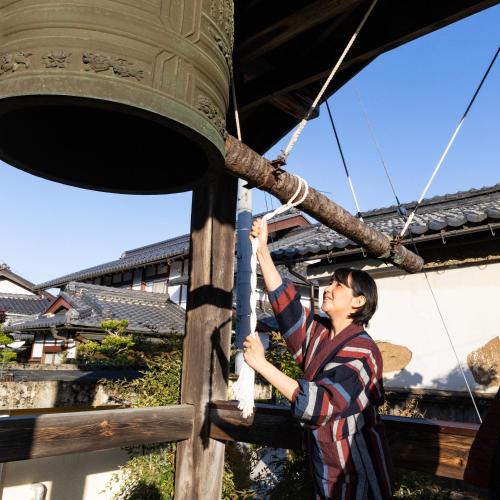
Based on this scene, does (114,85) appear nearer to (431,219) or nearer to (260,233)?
(260,233)

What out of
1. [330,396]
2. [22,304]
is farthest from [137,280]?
[330,396]

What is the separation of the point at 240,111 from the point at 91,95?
71.6 inches

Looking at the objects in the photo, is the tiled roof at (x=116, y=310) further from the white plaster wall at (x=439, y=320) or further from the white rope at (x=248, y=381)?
the white rope at (x=248, y=381)

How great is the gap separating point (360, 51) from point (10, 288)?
39568 mm

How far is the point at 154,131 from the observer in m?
1.86

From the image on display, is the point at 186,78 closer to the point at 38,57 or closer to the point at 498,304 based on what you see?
the point at 38,57

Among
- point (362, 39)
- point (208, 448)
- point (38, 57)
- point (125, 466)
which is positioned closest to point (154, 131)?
point (38, 57)

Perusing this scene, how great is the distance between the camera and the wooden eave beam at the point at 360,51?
211cm

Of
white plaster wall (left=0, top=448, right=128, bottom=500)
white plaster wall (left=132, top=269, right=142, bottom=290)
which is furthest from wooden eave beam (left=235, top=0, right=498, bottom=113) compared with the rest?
white plaster wall (left=132, top=269, right=142, bottom=290)

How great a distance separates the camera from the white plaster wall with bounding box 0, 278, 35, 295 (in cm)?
3597

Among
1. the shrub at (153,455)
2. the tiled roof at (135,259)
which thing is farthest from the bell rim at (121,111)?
the tiled roof at (135,259)

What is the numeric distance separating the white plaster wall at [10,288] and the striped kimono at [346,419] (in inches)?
1561

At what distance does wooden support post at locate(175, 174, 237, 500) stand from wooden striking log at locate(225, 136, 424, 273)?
0.91m

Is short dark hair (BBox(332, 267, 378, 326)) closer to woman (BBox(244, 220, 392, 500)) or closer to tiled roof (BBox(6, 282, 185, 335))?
woman (BBox(244, 220, 392, 500))
